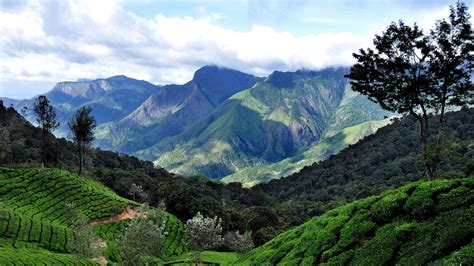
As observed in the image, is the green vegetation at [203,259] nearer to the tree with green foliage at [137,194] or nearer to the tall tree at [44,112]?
the tree with green foliage at [137,194]

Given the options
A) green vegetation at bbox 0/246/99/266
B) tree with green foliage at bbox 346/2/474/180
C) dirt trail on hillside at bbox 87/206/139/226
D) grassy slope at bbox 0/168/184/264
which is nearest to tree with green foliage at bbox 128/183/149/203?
grassy slope at bbox 0/168/184/264

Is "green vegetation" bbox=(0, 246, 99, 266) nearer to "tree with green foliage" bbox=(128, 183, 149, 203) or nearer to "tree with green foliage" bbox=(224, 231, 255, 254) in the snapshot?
"tree with green foliage" bbox=(224, 231, 255, 254)

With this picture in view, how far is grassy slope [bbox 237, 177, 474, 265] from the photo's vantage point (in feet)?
80.5

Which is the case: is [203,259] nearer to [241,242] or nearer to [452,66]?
[241,242]

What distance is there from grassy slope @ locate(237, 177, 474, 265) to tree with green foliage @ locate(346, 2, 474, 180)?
13.3 m

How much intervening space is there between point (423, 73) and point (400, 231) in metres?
23.8

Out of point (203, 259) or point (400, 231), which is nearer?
point (400, 231)

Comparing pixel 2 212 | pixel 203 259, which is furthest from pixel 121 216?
pixel 2 212

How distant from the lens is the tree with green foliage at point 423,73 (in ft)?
140

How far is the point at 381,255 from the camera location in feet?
89.4

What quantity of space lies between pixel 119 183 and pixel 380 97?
158m

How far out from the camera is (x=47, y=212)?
101 metres

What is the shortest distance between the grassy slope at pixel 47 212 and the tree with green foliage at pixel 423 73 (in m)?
58.8

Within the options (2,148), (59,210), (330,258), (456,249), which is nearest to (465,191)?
(456,249)
